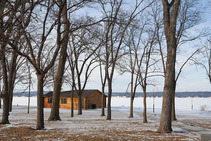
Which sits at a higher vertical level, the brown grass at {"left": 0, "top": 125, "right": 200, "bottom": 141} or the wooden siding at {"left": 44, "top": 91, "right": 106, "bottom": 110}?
the brown grass at {"left": 0, "top": 125, "right": 200, "bottom": 141}

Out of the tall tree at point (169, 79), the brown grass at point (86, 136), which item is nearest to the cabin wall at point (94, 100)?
the tall tree at point (169, 79)

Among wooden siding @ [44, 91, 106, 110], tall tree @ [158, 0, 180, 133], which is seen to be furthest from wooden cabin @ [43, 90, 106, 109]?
tall tree @ [158, 0, 180, 133]

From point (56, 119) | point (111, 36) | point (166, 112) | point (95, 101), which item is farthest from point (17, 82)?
point (166, 112)

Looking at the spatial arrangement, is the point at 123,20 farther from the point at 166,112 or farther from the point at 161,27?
the point at 161,27

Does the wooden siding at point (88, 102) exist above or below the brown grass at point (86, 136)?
below

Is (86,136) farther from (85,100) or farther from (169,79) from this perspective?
(85,100)

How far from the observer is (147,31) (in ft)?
58.6

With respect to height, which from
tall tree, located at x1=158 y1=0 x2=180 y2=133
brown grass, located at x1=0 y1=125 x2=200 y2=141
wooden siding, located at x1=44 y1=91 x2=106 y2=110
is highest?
tall tree, located at x1=158 y1=0 x2=180 y2=133

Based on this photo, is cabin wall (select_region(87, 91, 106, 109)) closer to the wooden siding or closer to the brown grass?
the wooden siding

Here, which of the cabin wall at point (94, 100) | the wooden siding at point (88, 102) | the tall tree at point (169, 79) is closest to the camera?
the tall tree at point (169, 79)

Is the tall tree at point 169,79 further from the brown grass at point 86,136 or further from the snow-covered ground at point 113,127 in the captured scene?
the brown grass at point 86,136

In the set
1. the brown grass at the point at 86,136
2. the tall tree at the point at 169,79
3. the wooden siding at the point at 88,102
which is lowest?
the wooden siding at the point at 88,102

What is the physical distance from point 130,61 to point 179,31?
5.92 m

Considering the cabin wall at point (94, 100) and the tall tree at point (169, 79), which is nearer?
the tall tree at point (169, 79)
